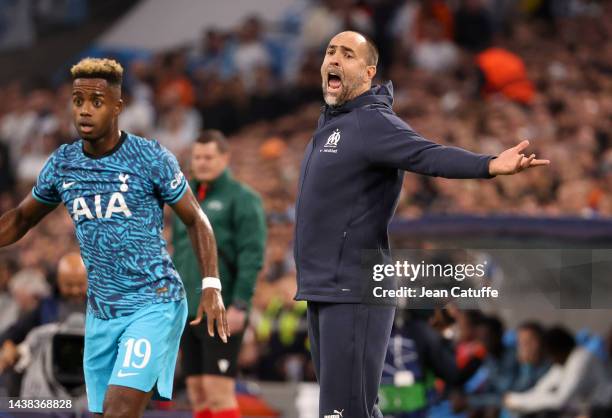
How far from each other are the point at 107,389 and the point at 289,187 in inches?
357

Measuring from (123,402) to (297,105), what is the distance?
12165 mm

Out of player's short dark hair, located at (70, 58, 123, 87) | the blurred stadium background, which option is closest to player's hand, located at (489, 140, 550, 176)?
player's short dark hair, located at (70, 58, 123, 87)

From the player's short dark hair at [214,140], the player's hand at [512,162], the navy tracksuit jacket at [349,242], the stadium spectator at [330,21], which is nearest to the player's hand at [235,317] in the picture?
the player's short dark hair at [214,140]

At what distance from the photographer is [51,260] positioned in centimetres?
1413

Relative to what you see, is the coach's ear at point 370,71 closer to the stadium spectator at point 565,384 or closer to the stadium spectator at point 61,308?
the stadium spectator at point 61,308

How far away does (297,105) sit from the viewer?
17984 millimetres

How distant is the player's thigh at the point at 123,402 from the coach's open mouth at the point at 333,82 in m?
1.73

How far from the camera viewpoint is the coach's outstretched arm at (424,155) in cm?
571

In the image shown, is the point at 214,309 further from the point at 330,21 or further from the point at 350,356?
the point at 330,21

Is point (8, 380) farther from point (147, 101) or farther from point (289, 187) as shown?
point (147, 101)

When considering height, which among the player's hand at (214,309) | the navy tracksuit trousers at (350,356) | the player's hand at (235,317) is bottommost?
the navy tracksuit trousers at (350,356)

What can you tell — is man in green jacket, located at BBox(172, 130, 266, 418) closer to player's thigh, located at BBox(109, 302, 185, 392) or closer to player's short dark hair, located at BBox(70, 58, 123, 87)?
player's thigh, located at BBox(109, 302, 185, 392)

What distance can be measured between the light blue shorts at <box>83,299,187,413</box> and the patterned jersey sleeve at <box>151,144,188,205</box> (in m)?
0.52

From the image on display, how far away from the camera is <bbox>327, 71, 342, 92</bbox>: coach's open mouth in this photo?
21.3ft
